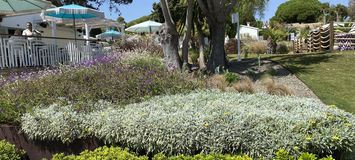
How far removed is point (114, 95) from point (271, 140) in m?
2.84

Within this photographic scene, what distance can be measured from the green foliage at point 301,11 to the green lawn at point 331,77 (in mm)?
72854

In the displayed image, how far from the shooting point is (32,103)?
589 centimetres

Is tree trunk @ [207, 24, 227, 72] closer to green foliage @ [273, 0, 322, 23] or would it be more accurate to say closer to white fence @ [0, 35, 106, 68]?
white fence @ [0, 35, 106, 68]

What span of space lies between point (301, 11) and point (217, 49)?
253ft

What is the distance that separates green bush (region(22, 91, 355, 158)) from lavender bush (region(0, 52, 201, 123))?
74 cm

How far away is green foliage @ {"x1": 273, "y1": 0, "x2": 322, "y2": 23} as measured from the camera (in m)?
85.5

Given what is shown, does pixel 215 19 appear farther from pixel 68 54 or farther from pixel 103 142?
pixel 103 142

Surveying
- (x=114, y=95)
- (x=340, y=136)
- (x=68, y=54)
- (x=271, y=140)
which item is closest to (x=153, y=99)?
(x=114, y=95)

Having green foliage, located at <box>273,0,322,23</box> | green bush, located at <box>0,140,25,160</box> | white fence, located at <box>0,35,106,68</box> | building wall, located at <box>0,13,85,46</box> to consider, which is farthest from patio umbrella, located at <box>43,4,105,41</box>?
green foliage, located at <box>273,0,322,23</box>

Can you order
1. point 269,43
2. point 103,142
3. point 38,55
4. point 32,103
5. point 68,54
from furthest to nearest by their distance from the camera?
point 269,43
point 68,54
point 38,55
point 32,103
point 103,142

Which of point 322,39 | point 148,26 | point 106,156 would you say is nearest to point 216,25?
point 322,39

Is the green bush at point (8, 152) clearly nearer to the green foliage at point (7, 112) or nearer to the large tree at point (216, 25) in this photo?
the green foliage at point (7, 112)

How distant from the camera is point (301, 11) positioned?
8581 cm

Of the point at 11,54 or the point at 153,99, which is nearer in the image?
the point at 153,99
